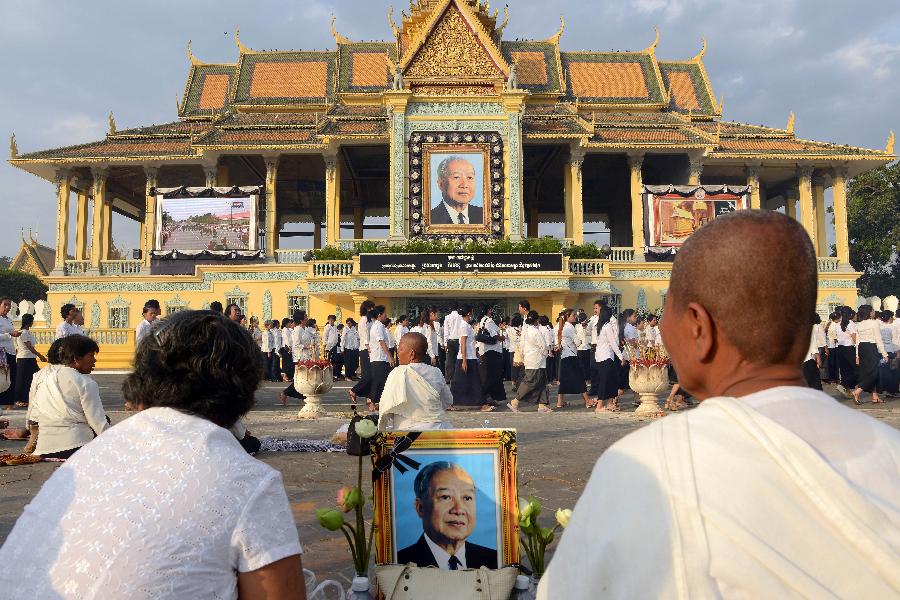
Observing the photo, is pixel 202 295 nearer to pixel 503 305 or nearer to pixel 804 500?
pixel 503 305

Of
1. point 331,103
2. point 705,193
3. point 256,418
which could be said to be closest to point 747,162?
point 705,193

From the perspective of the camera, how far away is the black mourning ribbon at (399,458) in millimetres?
3246

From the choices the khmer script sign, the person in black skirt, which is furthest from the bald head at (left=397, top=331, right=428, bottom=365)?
the khmer script sign

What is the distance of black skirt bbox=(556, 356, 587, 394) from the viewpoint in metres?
12.2

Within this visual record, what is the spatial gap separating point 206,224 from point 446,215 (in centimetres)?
806

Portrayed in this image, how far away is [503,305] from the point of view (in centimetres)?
2292

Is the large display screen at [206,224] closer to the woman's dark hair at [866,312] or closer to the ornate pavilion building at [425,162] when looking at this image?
the ornate pavilion building at [425,162]

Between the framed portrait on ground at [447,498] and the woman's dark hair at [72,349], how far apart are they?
359cm

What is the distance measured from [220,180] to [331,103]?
532 centimetres

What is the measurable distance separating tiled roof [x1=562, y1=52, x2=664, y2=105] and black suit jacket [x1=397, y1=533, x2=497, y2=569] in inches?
1083

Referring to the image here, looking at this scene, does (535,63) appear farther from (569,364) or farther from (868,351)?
(868,351)

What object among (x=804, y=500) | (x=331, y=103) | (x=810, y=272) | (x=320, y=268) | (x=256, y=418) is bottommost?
(x=256, y=418)

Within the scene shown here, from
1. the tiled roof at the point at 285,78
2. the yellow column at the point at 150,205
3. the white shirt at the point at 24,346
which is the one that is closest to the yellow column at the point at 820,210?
the tiled roof at the point at 285,78

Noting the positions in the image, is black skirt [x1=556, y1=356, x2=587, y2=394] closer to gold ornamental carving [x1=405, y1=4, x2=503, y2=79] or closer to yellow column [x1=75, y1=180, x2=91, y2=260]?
gold ornamental carving [x1=405, y1=4, x2=503, y2=79]
